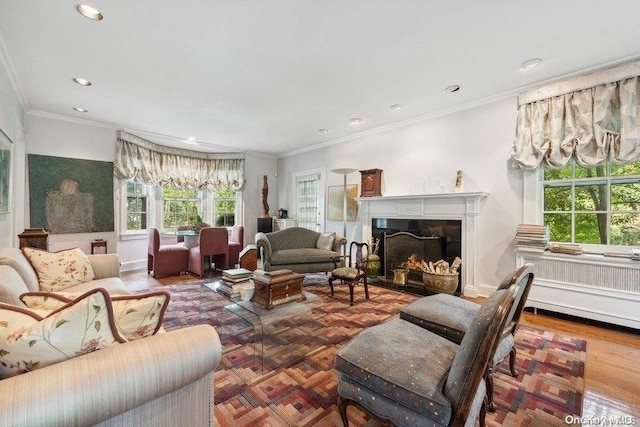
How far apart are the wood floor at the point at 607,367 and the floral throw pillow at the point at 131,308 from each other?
2256mm

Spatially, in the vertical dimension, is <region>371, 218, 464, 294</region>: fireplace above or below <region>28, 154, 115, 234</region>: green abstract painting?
below

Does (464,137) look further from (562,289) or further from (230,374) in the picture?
(230,374)

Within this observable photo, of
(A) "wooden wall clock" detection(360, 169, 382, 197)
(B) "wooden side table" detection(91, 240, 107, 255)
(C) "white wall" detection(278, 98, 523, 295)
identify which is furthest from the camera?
→ (A) "wooden wall clock" detection(360, 169, 382, 197)

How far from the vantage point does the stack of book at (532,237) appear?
297cm

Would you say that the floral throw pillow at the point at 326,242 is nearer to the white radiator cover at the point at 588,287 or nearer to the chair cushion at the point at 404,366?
the white radiator cover at the point at 588,287

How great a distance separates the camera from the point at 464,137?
146 inches

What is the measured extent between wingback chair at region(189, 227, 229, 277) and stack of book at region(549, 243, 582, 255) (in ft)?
15.0

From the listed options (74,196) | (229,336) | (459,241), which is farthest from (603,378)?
(74,196)

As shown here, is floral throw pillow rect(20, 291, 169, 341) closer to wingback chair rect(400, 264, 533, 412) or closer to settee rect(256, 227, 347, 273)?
wingback chair rect(400, 264, 533, 412)

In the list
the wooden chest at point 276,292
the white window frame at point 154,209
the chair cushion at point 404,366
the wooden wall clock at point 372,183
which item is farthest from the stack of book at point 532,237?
the white window frame at point 154,209

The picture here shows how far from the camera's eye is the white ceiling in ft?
6.55

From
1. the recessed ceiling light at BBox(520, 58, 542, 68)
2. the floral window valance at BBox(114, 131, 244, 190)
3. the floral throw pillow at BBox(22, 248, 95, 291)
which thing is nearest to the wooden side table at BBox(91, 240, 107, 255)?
the floral window valance at BBox(114, 131, 244, 190)

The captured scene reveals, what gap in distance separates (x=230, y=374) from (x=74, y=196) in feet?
14.2

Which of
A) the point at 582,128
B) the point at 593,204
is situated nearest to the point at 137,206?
the point at 582,128
